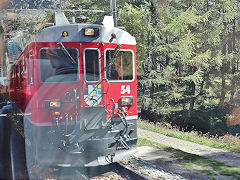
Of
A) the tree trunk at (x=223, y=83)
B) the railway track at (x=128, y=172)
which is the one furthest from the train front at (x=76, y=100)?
the tree trunk at (x=223, y=83)

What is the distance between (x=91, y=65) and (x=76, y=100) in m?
0.92

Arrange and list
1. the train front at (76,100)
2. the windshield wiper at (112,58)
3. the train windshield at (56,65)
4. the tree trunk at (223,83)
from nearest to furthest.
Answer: the train front at (76,100), the train windshield at (56,65), the windshield wiper at (112,58), the tree trunk at (223,83)

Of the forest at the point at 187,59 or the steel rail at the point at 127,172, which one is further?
the forest at the point at 187,59

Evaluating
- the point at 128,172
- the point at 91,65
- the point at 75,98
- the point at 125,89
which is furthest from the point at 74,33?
the point at 128,172

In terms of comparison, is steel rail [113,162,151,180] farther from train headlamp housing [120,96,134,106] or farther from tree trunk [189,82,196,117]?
tree trunk [189,82,196,117]

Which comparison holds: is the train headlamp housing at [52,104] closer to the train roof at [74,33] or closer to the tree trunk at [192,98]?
the train roof at [74,33]

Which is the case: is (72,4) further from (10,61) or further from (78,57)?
(78,57)

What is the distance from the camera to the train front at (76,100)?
592 cm

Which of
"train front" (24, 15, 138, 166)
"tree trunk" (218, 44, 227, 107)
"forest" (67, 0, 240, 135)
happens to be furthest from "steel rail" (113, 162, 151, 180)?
"tree trunk" (218, 44, 227, 107)

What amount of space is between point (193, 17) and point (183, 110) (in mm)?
6475

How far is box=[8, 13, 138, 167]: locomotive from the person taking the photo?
5922mm

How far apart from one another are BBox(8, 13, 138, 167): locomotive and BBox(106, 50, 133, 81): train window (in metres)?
0.02

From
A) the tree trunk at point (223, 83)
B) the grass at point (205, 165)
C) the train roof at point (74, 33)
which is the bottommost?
the grass at point (205, 165)

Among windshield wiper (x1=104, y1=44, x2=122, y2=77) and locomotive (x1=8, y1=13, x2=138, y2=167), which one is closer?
locomotive (x1=8, y1=13, x2=138, y2=167)
